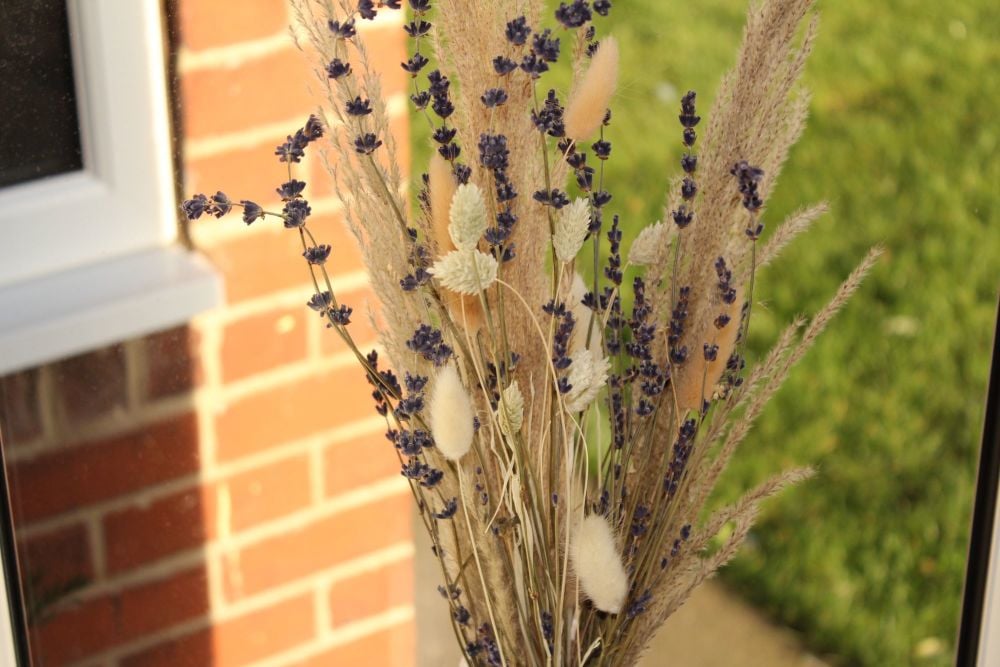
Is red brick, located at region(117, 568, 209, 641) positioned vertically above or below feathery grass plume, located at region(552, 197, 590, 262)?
above

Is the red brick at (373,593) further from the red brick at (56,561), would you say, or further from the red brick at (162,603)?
the red brick at (56,561)

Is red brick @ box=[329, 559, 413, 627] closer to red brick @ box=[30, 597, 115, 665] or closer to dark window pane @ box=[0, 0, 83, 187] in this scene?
red brick @ box=[30, 597, 115, 665]

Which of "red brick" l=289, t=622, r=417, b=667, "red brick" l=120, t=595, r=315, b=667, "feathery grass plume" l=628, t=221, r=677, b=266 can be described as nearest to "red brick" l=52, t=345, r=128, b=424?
"red brick" l=120, t=595, r=315, b=667

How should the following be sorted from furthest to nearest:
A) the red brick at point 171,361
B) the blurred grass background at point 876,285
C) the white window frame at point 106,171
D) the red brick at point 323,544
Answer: the blurred grass background at point 876,285, the red brick at point 323,544, the red brick at point 171,361, the white window frame at point 106,171

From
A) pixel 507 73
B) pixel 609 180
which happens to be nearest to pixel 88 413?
pixel 507 73

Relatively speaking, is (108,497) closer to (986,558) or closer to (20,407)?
(20,407)

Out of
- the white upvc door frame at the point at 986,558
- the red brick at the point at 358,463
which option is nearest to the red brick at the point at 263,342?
the red brick at the point at 358,463

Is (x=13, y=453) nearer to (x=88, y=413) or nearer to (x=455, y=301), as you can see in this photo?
(x=88, y=413)
